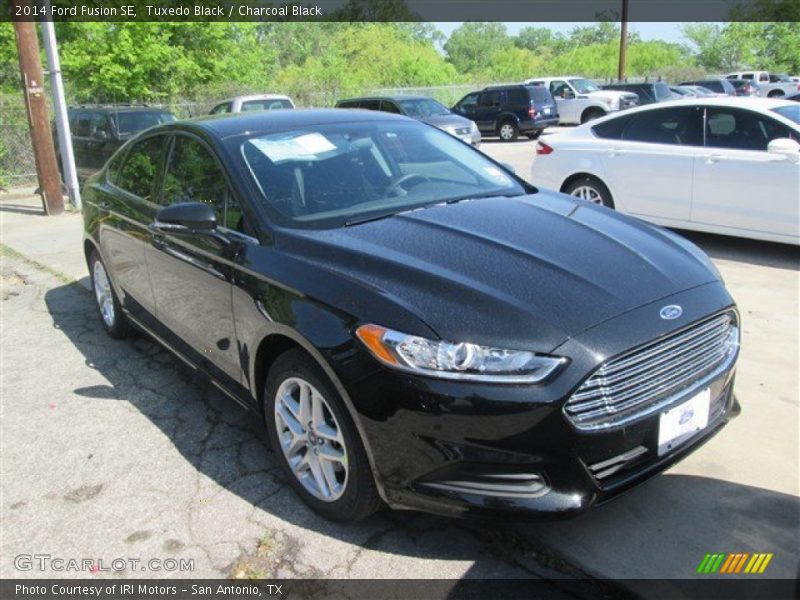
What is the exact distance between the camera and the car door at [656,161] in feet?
22.7

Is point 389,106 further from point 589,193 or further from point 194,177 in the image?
point 194,177

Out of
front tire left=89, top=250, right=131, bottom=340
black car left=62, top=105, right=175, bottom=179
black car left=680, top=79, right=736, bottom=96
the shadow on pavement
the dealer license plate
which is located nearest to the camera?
the dealer license plate

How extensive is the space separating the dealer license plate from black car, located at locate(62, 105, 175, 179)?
12331 mm

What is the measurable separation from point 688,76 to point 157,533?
49.2 meters

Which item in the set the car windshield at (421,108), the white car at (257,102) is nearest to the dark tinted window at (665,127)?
the white car at (257,102)

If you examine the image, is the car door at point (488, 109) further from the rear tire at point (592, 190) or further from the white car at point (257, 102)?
the rear tire at point (592, 190)

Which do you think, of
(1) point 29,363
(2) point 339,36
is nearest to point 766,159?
(1) point 29,363

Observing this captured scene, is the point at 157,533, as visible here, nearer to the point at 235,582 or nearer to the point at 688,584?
the point at 235,582

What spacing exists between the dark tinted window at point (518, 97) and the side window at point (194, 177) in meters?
19.6

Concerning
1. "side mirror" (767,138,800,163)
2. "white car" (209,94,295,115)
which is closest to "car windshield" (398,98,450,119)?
"white car" (209,94,295,115)

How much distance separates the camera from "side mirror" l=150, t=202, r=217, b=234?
10.7 feet

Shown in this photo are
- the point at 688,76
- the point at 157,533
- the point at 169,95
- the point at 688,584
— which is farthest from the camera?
the point at 688,76

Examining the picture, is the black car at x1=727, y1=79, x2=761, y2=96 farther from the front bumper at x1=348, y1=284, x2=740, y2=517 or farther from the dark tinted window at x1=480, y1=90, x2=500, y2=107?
the front bumper at x1=348, y1=284, x2=740, y2=517

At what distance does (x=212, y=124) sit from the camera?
3852mm
